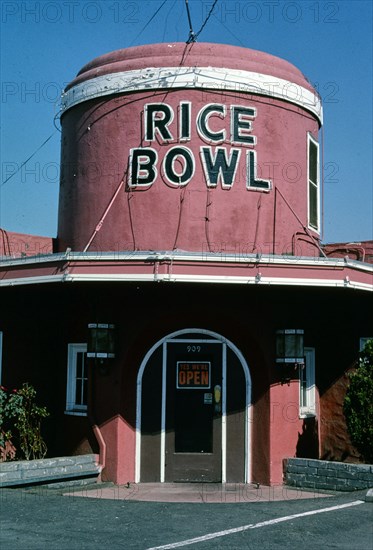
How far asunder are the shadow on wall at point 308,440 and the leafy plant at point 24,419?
4.45m

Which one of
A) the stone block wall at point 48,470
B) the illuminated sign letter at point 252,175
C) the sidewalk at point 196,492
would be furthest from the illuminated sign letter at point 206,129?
the sidewalk at point 196,492

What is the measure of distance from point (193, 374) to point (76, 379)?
231cm

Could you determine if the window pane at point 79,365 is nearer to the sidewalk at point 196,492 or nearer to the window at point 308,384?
the sidewalk at point 196,492

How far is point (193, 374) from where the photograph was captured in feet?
42.3

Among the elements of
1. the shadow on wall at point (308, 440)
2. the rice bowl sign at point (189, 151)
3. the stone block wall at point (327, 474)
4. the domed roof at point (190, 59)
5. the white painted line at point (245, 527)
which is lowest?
the white painted line at point (245, 527)

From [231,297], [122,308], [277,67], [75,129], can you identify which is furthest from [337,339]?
[75,129]

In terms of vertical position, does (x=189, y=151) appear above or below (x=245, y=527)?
above

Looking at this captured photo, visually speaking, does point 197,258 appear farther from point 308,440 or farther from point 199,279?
point 308,440

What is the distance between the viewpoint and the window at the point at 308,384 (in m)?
13.9

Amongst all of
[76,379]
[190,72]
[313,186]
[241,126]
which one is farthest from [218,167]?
[76,379]

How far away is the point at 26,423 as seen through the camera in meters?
12.9

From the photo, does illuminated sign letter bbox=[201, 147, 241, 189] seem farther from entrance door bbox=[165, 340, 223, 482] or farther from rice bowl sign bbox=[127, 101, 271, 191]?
entrance door bbox=[165, 340, 223, 482]

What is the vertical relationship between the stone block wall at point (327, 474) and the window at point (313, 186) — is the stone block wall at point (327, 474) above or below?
below

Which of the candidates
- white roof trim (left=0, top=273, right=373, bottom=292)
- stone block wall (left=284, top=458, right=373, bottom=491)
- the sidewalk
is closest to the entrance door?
the sidewalk
